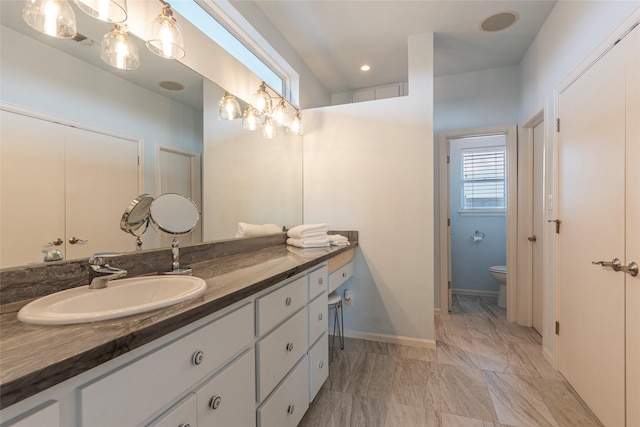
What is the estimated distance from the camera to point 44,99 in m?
0.99

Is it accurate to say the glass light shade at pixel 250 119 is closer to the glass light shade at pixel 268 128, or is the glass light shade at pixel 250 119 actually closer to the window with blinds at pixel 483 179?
the glass light shade at pixel 268 128

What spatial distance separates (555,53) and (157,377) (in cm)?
307

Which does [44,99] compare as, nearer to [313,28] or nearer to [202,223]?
[202,223]

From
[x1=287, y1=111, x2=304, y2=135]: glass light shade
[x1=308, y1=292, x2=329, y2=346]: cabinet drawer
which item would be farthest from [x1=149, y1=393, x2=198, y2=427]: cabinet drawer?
[x1=287, y1=111, x2=304, y2=135]: glass light shade

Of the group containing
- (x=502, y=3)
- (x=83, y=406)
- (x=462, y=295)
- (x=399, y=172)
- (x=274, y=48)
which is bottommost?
(x=462, y=295)

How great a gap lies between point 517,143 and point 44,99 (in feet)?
11.9

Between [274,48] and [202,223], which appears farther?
[274,48]

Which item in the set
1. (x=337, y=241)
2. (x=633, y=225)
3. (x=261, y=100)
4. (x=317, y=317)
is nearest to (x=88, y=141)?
(x=261, y=100)

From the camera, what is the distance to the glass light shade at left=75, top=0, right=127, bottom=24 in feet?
3.57

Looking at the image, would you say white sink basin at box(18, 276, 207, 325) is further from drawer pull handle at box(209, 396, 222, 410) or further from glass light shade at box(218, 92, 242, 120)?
glass light shade at box(218, 92, 242, 120)

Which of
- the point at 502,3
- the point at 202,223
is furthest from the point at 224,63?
the point at 502,3

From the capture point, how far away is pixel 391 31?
97.9 inches

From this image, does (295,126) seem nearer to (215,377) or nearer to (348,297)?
(348,297)

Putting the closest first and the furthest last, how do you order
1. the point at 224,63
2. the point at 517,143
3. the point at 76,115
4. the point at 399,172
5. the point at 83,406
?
1. the point at 83,406
2. the point at 76,115
3. the point at 224,63
4. the point at 399,172
5. the point at 517,143
